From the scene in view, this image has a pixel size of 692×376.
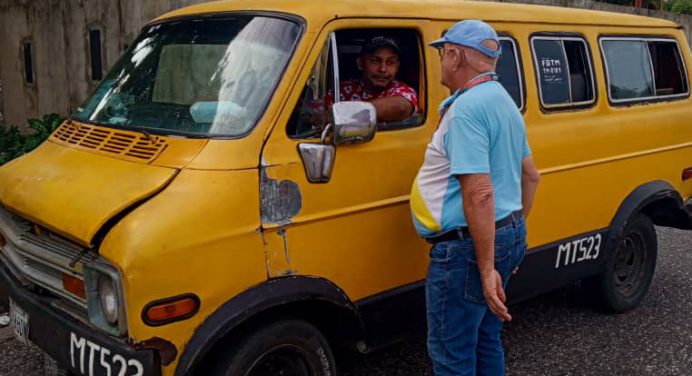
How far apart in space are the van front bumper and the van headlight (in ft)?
0.23

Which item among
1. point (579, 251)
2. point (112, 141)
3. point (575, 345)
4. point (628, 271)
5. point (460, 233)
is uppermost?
point (112, 141)

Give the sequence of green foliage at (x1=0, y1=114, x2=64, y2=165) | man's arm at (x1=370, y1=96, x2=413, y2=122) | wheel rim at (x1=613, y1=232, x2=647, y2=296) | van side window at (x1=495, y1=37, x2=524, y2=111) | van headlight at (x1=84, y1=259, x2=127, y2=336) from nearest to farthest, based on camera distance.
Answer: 1. van headlight at (x1=84, y1=259, x2=127, y2=336)
2. man's arm at (x1=370, y1=96, x2=413, y2=122)
3. van side window at (x1=495, y1=37, x2=524, y2=111)
4. wheel rim at (x1=613, y1=232, x2=647, y2=296)
5. green foliage at (x1=0, y1=114, x2=64, y2=165)

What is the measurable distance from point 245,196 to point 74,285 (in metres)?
0.81

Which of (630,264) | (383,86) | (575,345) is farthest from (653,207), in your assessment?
(383,86)

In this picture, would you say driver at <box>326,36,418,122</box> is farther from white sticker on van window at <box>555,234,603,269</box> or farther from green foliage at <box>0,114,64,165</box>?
green foliage at <box>0,114,64,165</box>

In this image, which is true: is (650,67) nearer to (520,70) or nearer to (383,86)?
(520,70)

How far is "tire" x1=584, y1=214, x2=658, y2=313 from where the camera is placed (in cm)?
478

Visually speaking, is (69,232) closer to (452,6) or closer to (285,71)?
(285,71)

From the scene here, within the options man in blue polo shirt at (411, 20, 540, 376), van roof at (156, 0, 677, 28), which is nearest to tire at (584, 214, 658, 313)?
van roof at (156, 0, 677, 28)

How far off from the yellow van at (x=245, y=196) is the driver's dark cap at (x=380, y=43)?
47 mm

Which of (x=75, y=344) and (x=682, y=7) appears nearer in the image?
(x=75, y=344)

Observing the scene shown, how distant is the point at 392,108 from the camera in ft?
10.9

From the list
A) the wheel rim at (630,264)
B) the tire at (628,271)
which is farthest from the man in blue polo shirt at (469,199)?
the wheel rim at (630,264)

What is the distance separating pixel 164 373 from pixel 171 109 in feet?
4.09
